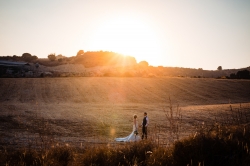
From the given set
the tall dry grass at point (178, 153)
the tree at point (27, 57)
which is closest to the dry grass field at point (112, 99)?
the tall dry grass at point (178, 153)

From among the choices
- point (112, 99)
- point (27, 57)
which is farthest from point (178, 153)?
point (27, 57)

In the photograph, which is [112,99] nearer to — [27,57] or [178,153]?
[178,153]

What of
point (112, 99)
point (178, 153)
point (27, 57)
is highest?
point (27, 57)

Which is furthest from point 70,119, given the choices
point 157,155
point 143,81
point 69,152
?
point 143,81

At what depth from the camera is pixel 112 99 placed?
41344mm

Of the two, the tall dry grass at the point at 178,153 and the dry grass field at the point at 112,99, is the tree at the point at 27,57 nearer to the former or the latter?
the dry grass field at the point at 112,99

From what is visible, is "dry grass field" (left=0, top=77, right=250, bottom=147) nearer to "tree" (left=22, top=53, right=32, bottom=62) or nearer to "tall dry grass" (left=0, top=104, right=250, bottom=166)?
"tall dry grass" (left=0, top=104, right=250, bottom=166)

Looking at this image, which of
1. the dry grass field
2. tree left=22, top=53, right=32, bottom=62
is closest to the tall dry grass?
the dry grass field

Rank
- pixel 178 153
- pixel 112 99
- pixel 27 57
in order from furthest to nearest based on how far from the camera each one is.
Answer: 1. pixel 27 57
2. pixel 112 99
3. pixel 178 153

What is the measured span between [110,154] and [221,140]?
3118mm

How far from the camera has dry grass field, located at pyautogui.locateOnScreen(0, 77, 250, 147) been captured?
24.3m

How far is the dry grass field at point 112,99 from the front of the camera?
79.6 feet

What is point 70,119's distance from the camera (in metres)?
23.4

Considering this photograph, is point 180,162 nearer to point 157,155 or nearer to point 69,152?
point 157,155
